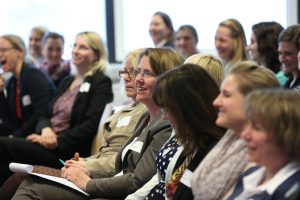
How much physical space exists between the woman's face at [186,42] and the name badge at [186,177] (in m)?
3.73

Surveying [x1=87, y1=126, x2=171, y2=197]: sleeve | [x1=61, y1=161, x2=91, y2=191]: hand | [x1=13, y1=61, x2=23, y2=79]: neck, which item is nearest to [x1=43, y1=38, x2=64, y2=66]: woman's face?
[x1=13, y1=61, x2=23, y2=79]: neck

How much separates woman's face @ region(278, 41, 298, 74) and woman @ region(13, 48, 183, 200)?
0.99 m

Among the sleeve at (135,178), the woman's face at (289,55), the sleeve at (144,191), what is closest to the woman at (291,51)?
the woman's face at (289,55)

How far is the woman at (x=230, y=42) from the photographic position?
4.96 meters

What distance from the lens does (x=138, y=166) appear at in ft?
9.87

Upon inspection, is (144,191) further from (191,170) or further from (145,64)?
(145,64)

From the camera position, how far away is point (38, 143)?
4863mm

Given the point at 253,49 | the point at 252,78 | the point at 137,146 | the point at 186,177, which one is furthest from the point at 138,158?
the point at 253,49

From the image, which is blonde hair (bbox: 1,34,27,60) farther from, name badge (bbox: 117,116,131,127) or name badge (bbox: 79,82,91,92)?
name badge (bbox: 117,116,131,127)

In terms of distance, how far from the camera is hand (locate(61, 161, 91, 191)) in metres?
3.28

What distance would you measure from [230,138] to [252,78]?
228 mm

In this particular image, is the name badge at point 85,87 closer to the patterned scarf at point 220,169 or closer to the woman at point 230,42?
the woman at point 230,42

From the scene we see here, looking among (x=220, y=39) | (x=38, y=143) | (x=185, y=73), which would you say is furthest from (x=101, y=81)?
(x=185, y=73)

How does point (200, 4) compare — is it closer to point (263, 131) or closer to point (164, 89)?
point (164, 89)
